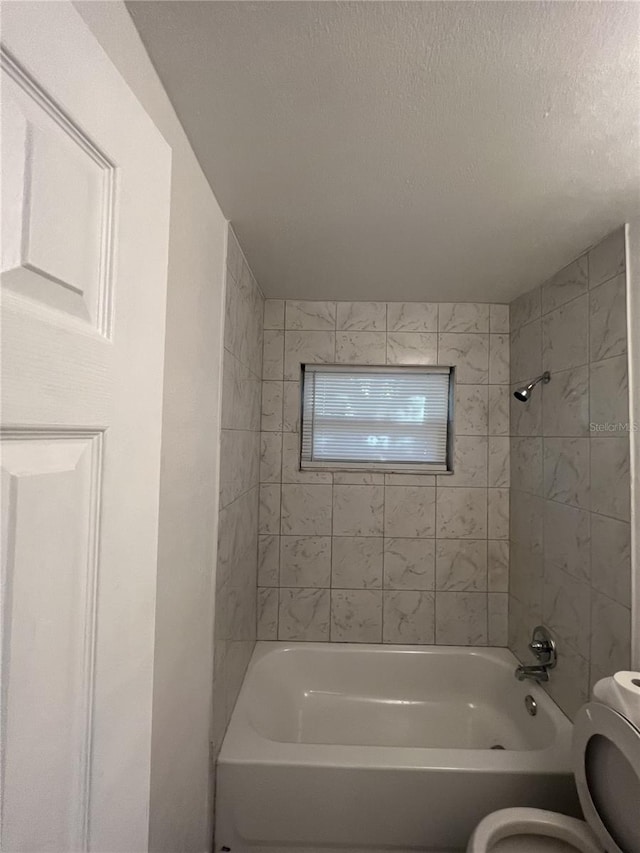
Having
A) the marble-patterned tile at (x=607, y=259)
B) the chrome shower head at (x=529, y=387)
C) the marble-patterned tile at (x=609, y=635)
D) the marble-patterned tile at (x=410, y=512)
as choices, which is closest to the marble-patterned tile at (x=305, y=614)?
the marble-patterned tile at (x=410, y=512)

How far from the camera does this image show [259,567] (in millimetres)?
2258

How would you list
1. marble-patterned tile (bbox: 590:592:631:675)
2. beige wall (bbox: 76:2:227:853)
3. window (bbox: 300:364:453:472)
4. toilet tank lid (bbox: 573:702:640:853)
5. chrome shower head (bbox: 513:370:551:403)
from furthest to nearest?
window (bbox: 300:364:453:472) → chrome shower head (bbox: 513:370:551:403) → marble-patterned tile (bbox: 590:592:631:675) → toilet tank lid (bbox: 573:702:640:853) → beige wall (bbox: 76:2:227:853)

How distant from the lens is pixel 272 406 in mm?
2297

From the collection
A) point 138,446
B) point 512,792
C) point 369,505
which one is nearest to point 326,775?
point 512,792

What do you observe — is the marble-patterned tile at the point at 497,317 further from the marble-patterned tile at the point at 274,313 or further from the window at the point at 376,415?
the marble-patterned tile at the point at 274,313

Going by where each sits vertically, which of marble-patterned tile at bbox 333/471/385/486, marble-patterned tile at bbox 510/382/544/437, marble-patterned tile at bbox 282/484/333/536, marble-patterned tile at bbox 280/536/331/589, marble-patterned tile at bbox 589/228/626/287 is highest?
marble-patterned tile at bbox 589/228/626/287

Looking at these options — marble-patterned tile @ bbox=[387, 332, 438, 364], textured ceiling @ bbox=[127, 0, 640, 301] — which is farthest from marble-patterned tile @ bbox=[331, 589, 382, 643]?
textured ceiling @ bbox=[127, 0, 640, 301]

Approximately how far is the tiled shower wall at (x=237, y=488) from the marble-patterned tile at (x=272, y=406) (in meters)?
0.12

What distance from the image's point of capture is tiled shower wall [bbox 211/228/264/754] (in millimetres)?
1396

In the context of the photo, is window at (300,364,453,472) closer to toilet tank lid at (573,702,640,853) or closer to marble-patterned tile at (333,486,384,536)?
marble-patterned tile at (333,486,384,536)

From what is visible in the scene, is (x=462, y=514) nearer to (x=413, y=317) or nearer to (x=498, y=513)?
(x=498, y=513)

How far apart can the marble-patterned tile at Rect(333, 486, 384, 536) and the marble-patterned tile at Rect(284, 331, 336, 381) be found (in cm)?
71

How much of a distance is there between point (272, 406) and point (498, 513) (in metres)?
1.33

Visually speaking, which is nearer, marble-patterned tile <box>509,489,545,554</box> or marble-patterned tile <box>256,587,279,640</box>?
marble-patterned tile <box>509,489,545,554</box>
